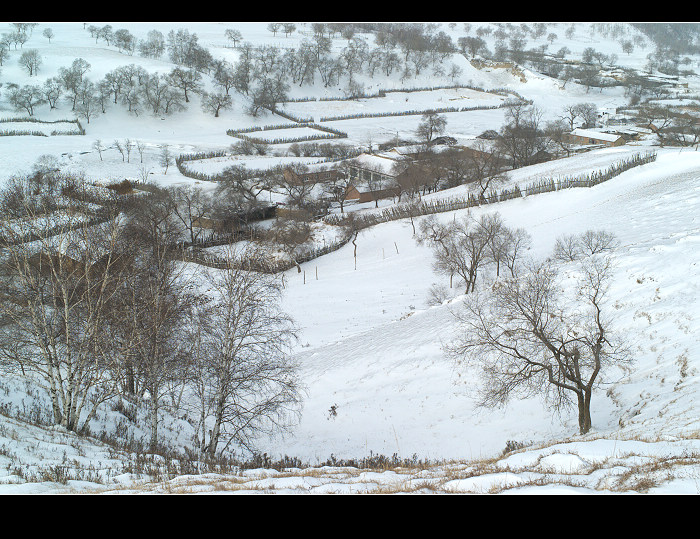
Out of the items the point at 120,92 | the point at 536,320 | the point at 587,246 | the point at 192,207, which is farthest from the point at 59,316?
the point at 120,92

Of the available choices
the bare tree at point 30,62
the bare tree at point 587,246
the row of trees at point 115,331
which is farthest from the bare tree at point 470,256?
the bare tree at point 30,62

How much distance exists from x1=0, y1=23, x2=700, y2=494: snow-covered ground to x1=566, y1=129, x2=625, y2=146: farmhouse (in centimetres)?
2191

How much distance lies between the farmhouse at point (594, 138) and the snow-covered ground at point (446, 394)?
21.9 m

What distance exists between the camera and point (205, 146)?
235ft

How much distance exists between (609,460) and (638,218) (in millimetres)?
25965

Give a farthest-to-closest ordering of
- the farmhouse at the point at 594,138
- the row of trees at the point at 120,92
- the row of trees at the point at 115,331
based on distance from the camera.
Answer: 1. the row of trees at the point at 120,92
2. the farmhouse at the point at 594,138
3. the row of trees at the point at 115,331

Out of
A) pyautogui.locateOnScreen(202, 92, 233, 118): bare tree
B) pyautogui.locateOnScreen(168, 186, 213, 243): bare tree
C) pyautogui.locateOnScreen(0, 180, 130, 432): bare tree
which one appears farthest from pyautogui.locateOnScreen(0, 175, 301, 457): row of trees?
pyautogui.locateOnScreen(202, 92, 233, 118): bare tree

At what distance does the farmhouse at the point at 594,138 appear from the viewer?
212 feet

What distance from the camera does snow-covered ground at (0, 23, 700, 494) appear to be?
24.2ft

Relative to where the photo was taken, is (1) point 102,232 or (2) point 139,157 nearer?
(1) point 102,232

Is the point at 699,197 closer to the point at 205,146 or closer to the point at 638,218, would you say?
the point at 638,218

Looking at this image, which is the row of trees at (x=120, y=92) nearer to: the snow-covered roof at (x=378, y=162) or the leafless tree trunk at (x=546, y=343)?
the snow-covered roof at (x=378, y=162)

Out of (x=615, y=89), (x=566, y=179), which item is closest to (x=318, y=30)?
(x=615, y=89)

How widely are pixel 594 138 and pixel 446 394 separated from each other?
63.9 metres
